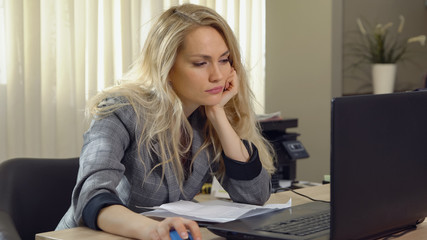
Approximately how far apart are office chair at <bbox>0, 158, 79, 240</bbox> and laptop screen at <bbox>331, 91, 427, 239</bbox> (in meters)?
1.09

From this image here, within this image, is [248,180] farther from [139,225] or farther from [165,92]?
[139,225]

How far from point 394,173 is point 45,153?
2.23 m

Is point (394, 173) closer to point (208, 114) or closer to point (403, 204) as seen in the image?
point (403, 204)

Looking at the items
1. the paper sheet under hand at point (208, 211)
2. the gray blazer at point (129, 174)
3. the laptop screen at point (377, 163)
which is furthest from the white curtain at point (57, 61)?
the laptop screen at point (377, 163)

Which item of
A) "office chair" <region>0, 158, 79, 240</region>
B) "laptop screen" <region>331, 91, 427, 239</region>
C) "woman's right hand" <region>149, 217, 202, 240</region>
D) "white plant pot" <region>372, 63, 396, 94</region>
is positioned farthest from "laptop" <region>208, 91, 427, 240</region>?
"white plant pot" <region>372, 63, 396, 94</region>

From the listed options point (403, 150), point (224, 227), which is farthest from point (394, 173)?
point (224, 227)

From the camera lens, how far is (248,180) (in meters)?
1.87

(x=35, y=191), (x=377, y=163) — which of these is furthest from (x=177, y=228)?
(x=35, y=191)

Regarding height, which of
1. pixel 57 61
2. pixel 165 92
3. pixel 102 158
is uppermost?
pixel 57 61

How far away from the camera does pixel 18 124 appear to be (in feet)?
10.0

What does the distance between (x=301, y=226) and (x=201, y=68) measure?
23.5 inches

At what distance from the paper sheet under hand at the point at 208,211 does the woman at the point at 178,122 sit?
0.15 metres

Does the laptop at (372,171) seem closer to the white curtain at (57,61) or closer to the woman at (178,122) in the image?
the woman at (178,122)

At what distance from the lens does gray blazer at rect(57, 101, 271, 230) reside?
156cm
